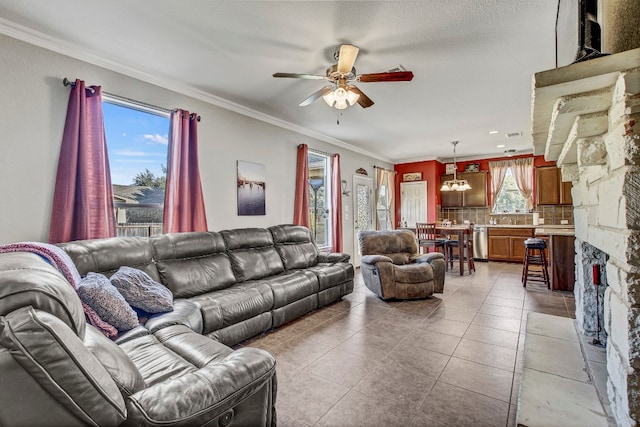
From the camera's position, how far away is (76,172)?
2557 mm

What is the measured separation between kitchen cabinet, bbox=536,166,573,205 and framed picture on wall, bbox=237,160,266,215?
626 centimetres

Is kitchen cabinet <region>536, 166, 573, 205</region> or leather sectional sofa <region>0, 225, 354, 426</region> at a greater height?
kitchen cabinet <region>536, 166, 573, 205</region>

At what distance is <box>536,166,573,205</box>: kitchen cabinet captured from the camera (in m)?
6.44

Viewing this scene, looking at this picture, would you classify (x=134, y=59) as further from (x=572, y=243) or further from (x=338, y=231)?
(x=572, y=243)

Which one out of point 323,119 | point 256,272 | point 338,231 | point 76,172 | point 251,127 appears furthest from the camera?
point 338,231

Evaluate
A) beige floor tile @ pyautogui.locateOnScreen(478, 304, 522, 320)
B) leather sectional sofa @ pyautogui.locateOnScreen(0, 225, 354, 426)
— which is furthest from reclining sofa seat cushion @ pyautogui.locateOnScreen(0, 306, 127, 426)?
beige floor tile @ pyautogui.locateOnScreen(478, 304, 522, 320)

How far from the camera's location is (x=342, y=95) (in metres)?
2.66

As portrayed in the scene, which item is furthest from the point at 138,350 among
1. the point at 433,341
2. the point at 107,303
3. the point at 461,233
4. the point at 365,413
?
the point at 461,233

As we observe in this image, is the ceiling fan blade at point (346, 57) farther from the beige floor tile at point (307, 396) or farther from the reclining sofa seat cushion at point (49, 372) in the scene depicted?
the beige floor tile at point (307, 396)

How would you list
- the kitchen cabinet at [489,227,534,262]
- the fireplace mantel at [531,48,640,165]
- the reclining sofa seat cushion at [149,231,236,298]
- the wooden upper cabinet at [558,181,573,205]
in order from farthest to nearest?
the kitchen cabinet at [489,227,534,262]
the wooden upper cabinet at [558,181,573,205]
the reclining sofa seat cushion at [149,231,236,298]
the fireplace mantel at [531,48,640,165]

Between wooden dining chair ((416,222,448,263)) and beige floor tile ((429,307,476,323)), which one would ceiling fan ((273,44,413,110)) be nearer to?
beige floor tile ((429,307,476,323))

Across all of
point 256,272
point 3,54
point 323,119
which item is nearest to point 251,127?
point 323,119

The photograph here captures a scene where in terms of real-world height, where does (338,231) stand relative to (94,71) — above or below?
below

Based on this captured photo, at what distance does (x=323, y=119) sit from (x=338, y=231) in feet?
6.92
